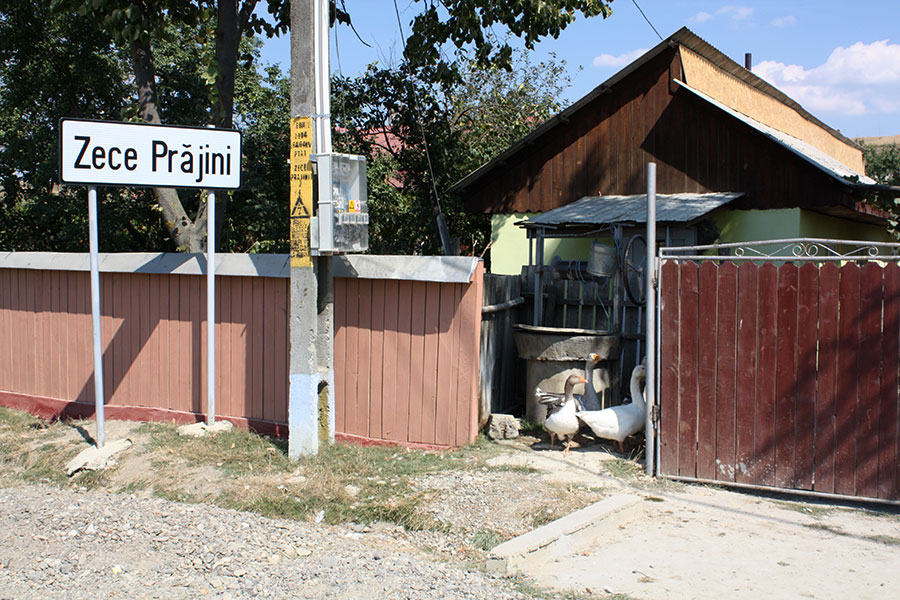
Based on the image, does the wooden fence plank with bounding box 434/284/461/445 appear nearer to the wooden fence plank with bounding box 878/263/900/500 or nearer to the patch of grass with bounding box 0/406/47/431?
the wooden fence plank with bounding box 878/263/900/500

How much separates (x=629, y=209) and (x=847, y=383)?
5954mm

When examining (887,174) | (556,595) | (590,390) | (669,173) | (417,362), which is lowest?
(556,595)

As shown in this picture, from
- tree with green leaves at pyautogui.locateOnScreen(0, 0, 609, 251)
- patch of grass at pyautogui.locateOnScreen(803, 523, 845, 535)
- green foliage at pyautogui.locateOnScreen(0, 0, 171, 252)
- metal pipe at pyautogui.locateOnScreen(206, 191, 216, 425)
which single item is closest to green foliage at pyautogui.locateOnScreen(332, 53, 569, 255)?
tree with green leaves at pyautogui.locateOnScreen(0, 0, 609, 251)

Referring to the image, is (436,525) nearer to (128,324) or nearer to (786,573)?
(786,573)

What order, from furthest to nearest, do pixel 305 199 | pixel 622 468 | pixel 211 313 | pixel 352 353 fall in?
1. pixel 211 313
2. pixel 352 353
3. pixel 305 199
4. pixel 622 468

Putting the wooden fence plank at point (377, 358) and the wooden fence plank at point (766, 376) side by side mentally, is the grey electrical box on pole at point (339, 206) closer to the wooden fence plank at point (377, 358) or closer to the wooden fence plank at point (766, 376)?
the wooden fence plank at point (377, 358)

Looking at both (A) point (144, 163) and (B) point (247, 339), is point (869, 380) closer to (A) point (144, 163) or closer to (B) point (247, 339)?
(B) point (247, 339)

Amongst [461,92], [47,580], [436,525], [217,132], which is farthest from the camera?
[461,92]

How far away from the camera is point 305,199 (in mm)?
6945

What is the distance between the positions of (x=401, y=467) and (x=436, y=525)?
130 centimetres

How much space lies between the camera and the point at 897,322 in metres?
5.69

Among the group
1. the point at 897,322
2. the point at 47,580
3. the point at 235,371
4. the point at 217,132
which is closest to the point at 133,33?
the point at 217,132

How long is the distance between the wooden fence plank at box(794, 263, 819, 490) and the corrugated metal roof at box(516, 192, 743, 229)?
3.66 metres

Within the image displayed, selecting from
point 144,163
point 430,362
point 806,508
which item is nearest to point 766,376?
point 806,508
